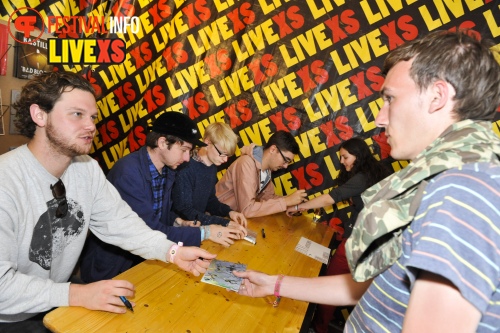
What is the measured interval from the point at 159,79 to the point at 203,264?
9.99ft

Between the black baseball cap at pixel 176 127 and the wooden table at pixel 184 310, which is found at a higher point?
the black baseball cap at pixel 176 127

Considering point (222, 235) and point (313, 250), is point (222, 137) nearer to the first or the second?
point (222, 235)

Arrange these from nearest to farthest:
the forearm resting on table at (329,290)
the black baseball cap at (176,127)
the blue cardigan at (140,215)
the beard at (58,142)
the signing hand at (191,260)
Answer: the forearm resting on table at (329,290), the beard at (58,142), the signing hand at (191,260), the blue cardigan at (140,215), the black baseball cap at (176,127)

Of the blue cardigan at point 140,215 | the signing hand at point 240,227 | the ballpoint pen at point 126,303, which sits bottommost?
the signing hand at point 240,227

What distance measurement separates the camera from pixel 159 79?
4047 mm

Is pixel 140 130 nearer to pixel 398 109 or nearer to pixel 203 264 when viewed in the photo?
pixel 203 264

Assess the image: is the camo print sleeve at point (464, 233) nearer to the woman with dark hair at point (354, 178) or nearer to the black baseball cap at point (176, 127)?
the black baseball cap at point (176, 127)

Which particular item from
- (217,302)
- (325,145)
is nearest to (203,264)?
(217,302)

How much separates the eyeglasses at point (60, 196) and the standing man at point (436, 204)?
126cm

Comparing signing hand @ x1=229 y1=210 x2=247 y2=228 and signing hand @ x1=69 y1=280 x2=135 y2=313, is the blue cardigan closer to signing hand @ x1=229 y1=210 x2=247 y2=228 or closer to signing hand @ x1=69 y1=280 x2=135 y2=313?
signing hand @ x1=229 y1=210 x2=247 y2=228

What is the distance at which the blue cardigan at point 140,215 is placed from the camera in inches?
78.9

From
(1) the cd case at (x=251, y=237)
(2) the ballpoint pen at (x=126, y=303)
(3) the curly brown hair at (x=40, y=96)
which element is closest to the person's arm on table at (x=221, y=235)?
(1) the cd case at (x=251, y=237)

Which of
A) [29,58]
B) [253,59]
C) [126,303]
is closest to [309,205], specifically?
[253,59]

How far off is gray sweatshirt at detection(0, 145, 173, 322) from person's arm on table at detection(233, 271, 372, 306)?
0.57 m
